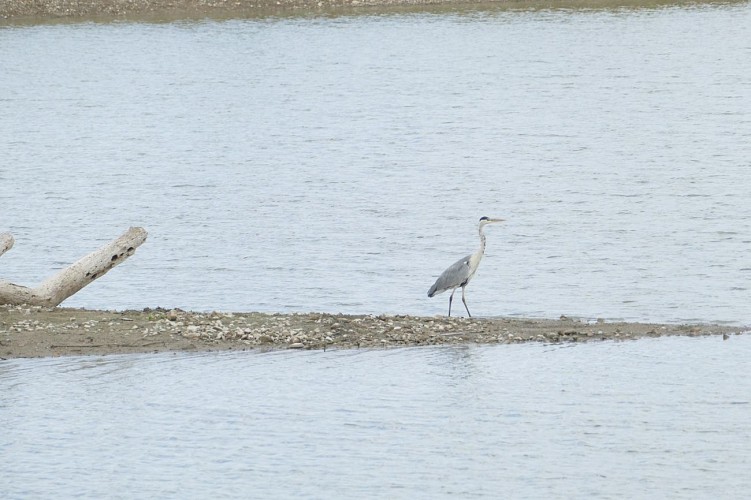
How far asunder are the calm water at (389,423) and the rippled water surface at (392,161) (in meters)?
3.92

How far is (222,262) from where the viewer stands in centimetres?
2742

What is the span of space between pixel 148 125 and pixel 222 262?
2397cm

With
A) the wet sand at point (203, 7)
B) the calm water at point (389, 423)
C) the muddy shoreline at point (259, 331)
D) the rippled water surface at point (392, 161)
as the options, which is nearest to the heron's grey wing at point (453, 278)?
the rippled water surface at point (392, 161)

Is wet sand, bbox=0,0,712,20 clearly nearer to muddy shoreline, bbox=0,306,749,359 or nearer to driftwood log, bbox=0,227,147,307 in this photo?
driftwood log, bbox=0,227,147,307

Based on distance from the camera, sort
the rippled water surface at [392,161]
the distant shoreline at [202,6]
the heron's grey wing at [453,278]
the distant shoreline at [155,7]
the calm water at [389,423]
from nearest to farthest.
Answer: the calm water at [389,423] < the heron's grey wing at [453,278] < the rippled water surface at [392,161] < the distant shoreline at [155,7] < the distant shoreline at [202,6]

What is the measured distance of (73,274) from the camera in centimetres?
2077

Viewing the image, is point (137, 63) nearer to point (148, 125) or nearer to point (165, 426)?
point (148, 125)

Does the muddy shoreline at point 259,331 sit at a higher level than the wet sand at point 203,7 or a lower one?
lower

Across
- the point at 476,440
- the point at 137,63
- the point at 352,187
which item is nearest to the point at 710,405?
the point at 476,440

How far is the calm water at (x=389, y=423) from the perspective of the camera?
14781mm

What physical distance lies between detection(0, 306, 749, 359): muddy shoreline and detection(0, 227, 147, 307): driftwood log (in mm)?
190

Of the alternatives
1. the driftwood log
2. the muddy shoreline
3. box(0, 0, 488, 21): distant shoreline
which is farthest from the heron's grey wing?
box(0, 0, 488, 21): distant shoreline

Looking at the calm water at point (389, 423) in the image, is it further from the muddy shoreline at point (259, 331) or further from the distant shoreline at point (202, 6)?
the distant shoreline at point (202, 6)

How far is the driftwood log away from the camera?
20.7 meters
